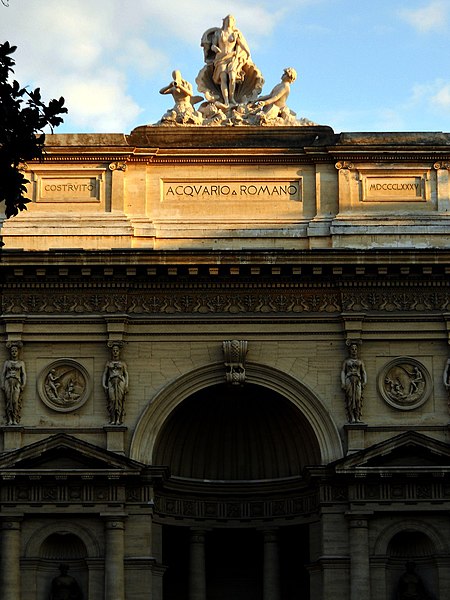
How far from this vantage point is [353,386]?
118ft

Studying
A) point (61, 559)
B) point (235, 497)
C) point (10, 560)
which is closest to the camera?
point (10, 560)

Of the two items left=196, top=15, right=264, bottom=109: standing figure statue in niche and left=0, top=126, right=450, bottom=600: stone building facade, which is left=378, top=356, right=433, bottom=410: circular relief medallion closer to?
left=0, top=126, right=450, bottom=600: stone building facade

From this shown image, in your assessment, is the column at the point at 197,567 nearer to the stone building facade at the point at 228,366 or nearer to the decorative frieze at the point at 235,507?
the stone building facade at the point at 228,366

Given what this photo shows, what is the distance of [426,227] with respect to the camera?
37.5 m

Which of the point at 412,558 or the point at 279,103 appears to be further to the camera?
the point at 279,103

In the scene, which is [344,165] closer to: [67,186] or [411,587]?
[67,186]

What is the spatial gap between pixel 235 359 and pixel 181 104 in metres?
6.28

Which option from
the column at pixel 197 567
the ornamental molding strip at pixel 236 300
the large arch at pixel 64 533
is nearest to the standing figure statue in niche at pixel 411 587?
the column at pixel 197 567

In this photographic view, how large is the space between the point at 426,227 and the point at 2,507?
10.8m

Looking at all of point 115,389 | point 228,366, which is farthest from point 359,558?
point 115,389

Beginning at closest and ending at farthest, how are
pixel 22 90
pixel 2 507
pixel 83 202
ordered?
1. pixel 22 90
2. pixel 2 507
3. pixel 83 202

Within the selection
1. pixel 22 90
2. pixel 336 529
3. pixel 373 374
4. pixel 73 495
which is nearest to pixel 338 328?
pixel 373 374

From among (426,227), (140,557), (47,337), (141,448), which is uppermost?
(426,227)

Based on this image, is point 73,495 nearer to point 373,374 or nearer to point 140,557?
point 140,557
